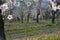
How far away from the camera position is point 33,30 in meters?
2.32

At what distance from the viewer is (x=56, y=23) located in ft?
7.68

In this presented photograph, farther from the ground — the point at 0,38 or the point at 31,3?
the point at 31,3

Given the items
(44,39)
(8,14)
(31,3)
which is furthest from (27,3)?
(44,39)

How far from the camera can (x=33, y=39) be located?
7.53 feet

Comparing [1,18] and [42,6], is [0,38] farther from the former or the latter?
[42,6]

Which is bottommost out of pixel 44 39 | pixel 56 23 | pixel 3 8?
pixel 44 39

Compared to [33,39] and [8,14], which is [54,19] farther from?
[8,14]

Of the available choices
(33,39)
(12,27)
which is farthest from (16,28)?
(33,39)

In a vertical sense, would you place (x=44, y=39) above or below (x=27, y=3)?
below

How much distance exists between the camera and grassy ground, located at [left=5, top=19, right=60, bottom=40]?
7.47ft

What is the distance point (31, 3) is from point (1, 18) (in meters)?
0.32

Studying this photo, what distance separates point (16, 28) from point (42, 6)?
0.32 meters

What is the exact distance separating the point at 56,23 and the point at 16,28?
1.27ft

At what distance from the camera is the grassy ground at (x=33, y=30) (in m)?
2.28
